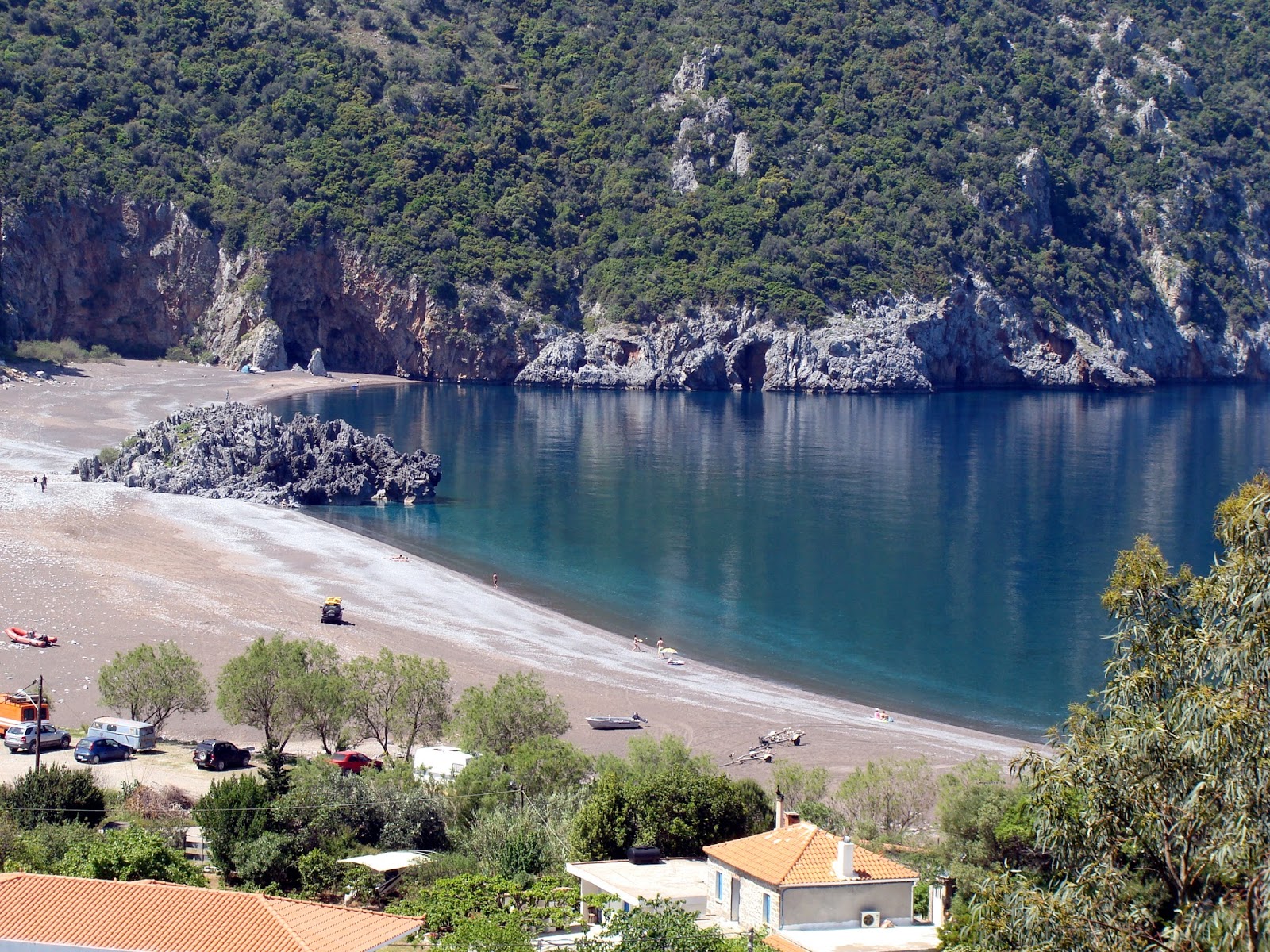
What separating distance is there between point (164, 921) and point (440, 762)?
39.4ft

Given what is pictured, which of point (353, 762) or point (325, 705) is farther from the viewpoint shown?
point (325, 705)

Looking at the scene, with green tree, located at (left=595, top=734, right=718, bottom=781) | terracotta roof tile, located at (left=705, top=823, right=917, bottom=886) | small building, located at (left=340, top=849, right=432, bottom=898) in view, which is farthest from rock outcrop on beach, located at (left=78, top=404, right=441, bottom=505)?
terracotta roof tile, located at (left=705, top=823, right=917, bottom=886)

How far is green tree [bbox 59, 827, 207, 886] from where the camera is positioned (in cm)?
1941

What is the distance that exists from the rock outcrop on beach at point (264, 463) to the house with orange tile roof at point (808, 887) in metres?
51.3

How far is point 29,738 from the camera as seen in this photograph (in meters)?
28.7

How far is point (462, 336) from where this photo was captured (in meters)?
134

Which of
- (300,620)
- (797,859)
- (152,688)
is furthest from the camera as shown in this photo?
(300,620)

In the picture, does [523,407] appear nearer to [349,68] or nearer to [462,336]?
[462,336]

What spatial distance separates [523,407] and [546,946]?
9877cm

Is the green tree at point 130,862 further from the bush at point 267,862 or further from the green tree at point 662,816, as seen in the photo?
the green tree at point 662,816

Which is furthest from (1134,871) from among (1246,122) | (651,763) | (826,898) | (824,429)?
(1246,122)

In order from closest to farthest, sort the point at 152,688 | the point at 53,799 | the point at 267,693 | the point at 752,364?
the point at 53,799, the point at 267,693, the point at 152,688, the point at 752,364

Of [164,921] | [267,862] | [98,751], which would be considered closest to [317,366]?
[98,751]

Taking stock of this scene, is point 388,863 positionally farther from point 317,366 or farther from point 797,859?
point 317,366
